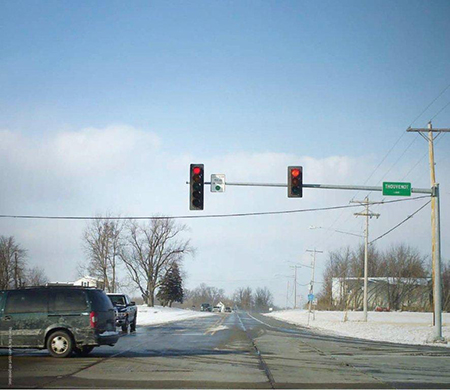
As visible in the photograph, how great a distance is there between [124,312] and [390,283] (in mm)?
83150

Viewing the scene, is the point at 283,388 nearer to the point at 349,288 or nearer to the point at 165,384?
the point at 165,384

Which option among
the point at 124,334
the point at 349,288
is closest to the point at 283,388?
the point at 124,334

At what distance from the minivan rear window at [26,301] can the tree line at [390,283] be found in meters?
82.8

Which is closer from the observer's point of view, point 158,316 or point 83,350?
point 83,350

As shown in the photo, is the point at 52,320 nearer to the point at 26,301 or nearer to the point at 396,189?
the point at 26,301

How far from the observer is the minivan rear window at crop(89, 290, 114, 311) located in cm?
1639

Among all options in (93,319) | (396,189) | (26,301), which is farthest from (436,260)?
(26,301)

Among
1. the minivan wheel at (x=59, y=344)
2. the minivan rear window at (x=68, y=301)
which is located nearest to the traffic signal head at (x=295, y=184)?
the minivan rear window at (x=68, y=301)

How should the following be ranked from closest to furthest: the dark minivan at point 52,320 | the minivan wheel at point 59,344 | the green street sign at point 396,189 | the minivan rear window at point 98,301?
the dark minivan at point 52,320, the minivan wheel at point 59,344, the minivan rear window at point 98,301, the green street sign at point 396,189

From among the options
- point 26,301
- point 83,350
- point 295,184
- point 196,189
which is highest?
point 295,184

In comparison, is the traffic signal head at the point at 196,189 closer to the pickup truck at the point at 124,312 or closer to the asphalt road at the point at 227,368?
the asphalt road at the point at 227,368

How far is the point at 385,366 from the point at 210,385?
6.00 metres

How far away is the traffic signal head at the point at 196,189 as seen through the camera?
21625 mm

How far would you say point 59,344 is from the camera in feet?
52.9
